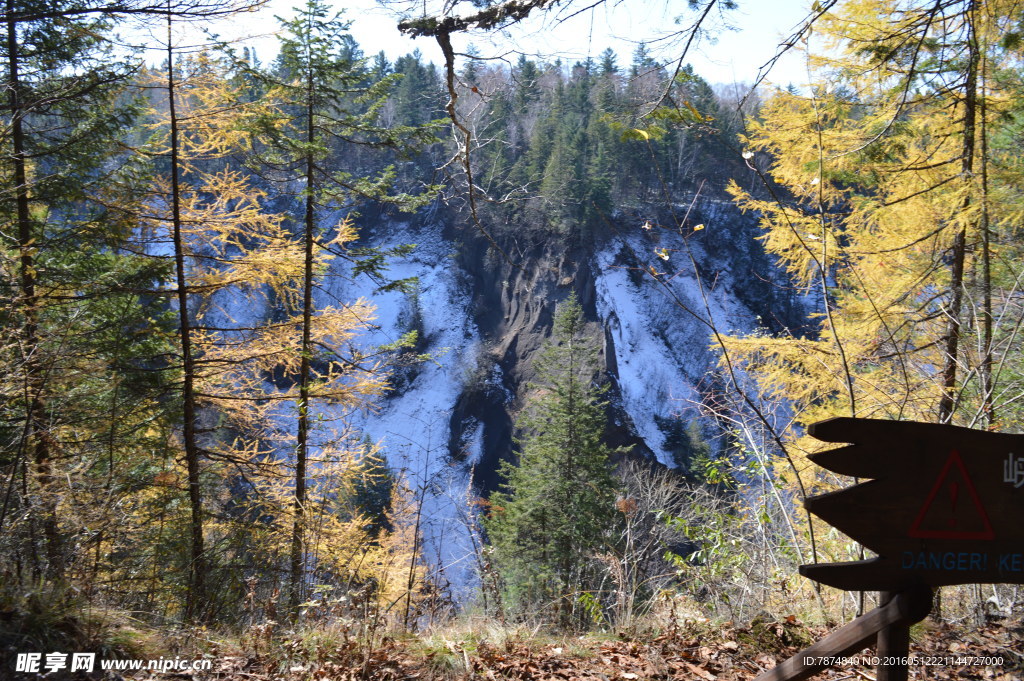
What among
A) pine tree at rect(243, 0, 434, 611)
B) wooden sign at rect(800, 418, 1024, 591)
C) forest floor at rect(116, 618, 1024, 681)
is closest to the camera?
wooden sign at rect(800, 418, 1024, 591)

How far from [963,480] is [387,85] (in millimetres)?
8838

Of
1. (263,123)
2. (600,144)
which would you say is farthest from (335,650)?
(600,144)

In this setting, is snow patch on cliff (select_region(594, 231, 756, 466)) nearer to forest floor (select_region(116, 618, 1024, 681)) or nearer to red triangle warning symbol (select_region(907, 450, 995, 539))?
forest floor (select_region(116, 618, 1024, 681))

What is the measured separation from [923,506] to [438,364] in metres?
7.47

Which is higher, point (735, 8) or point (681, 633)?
point (735, 8)

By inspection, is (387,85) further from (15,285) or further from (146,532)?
(146,532)

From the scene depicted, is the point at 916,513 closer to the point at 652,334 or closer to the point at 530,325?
the point at 652,334

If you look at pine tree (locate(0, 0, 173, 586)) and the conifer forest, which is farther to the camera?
pine tree (locate(0, 0, 173, 586))

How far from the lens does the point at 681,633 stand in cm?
315

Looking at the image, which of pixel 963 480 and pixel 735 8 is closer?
pixel 963 480

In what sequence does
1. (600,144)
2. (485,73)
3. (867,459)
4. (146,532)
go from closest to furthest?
(867,459), (485,73), (146,532), (600,144)

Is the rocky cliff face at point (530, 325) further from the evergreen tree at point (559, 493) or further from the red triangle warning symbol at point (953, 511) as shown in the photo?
the red triangle warning symbol at point (953, 511)

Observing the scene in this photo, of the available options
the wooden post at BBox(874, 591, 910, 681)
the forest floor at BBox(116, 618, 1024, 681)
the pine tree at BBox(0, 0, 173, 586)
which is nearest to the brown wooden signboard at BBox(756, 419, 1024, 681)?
the wooden post at BBox(874, 591, 910, 681)

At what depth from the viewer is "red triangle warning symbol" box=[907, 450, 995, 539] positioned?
1.39 m
